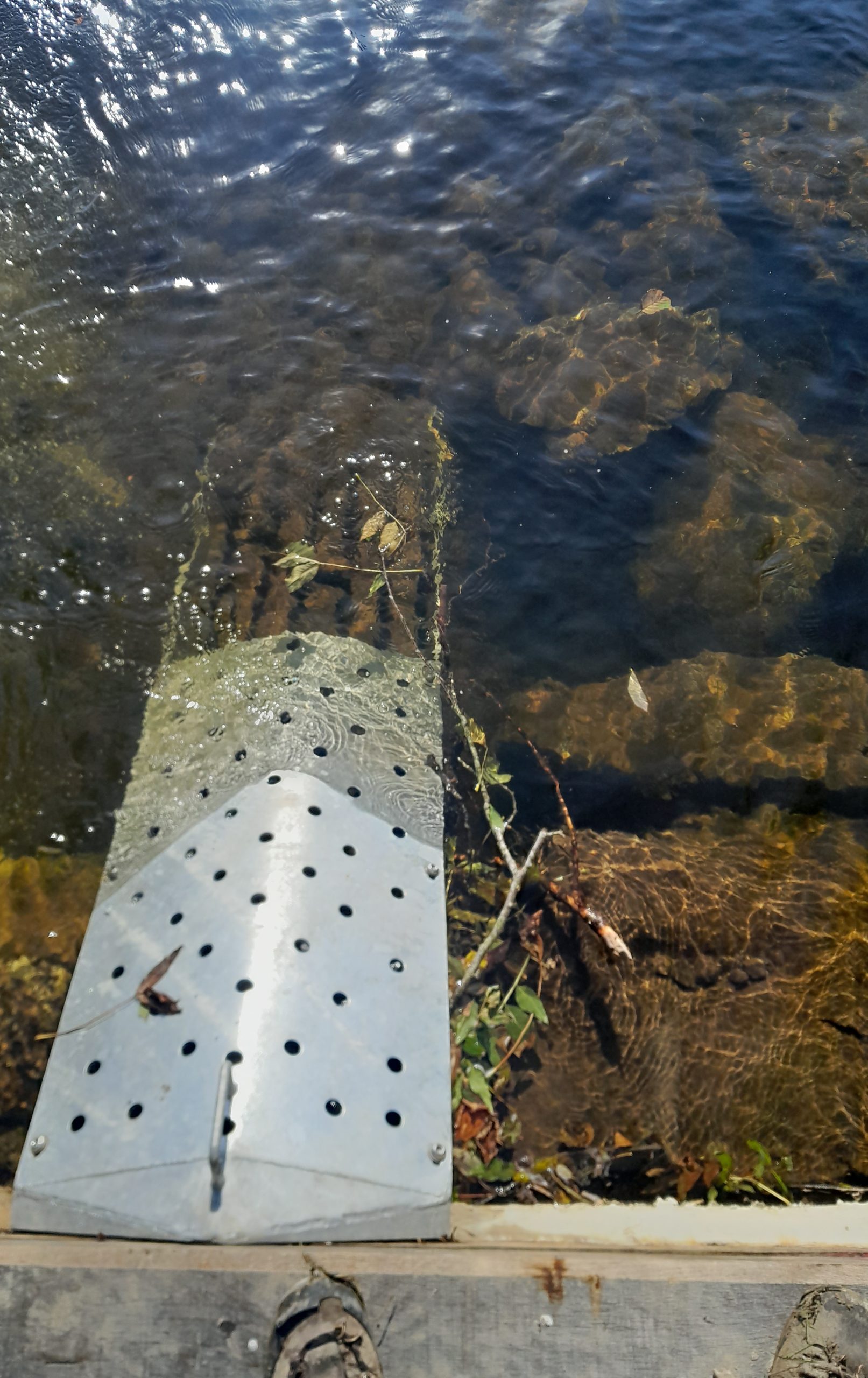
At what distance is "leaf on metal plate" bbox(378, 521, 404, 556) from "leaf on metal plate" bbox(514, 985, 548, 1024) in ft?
6.61

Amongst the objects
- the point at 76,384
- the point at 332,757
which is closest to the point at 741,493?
the point at 332,757

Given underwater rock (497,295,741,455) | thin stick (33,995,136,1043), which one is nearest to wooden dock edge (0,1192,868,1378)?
thin stick (33,995,136,1043)

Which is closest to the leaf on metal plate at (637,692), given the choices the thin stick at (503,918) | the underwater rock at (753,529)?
the underwater rock at (753,529)

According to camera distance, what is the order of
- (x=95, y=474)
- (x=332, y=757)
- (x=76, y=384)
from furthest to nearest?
1. (x=76, y=384)
2. (x=95, y=474)
3. (x=332, y=757)

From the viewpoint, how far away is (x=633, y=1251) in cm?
236

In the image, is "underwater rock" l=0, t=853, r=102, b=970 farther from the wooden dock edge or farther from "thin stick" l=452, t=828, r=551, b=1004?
"thin stick" l=452, t=828, r=551, b=1004

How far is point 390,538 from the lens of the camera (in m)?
4.08

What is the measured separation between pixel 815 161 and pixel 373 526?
454 centimetres

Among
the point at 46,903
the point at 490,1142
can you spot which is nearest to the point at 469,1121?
the point at 490,1142

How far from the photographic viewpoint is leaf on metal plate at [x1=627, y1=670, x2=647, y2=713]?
12.6 feet

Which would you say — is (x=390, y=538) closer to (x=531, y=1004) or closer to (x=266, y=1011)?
(x=531, y=1004)

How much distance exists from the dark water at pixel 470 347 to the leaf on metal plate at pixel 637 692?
0.04 meters

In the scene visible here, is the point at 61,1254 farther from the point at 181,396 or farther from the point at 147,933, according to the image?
the point at 181,396

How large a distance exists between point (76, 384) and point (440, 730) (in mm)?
2723
